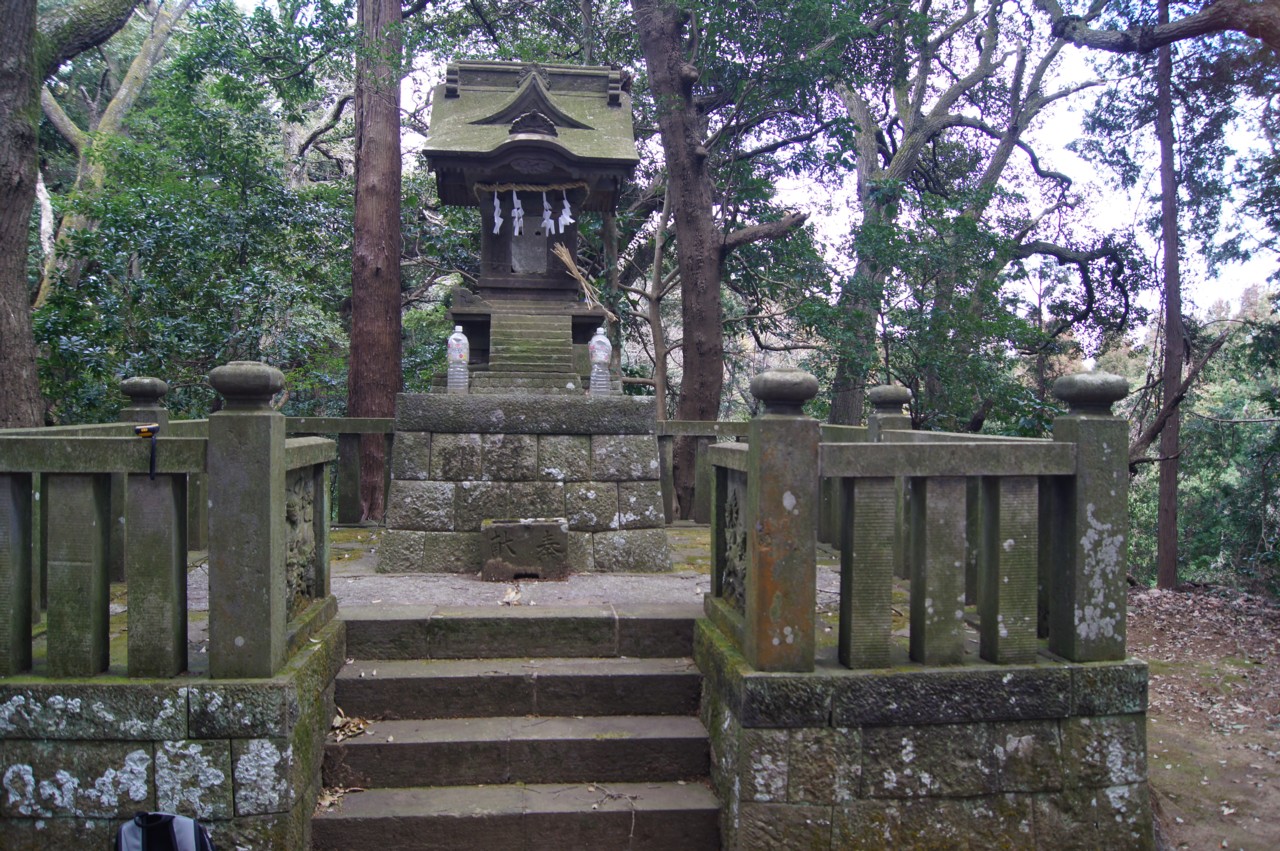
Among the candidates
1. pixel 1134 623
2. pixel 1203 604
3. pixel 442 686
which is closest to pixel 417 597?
pixel 442 686

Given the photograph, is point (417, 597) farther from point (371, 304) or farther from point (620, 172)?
point (371, 304)

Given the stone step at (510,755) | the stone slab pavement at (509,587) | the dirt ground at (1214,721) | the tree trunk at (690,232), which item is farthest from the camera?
the tree trunk at (690,232)

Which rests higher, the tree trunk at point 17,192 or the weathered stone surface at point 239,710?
the tree trunk at point 17,192

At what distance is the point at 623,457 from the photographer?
18.9 feet

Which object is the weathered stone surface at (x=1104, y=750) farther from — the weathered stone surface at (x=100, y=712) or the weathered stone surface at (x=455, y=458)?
the weathered stone surface at (x=455, y=458)

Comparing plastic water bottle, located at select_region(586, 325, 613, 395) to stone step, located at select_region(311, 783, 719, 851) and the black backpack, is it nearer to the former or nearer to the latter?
stone step, located at select_region(311, 783, 719, 851)

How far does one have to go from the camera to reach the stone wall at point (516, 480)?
219 inches

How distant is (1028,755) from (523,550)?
301 cm

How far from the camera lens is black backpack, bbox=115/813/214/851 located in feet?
9.43

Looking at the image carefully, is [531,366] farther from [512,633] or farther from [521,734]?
[521,734]

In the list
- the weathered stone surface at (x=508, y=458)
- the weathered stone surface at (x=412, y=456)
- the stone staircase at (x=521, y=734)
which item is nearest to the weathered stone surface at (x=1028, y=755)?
the stone staircase at (x=521, y=734)

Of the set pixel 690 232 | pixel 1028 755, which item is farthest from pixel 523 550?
pixel 690 232

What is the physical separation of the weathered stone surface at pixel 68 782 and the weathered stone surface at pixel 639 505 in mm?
3146

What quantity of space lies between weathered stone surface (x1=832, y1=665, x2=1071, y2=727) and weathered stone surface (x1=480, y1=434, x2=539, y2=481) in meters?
2.95
